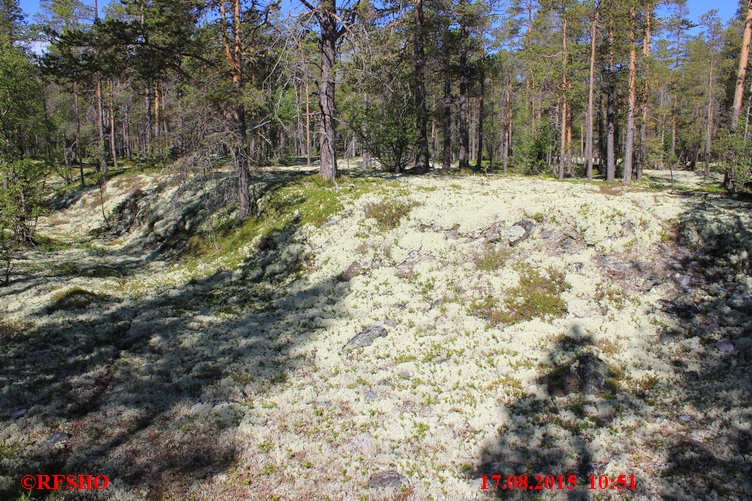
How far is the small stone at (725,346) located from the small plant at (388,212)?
9260 millimetres

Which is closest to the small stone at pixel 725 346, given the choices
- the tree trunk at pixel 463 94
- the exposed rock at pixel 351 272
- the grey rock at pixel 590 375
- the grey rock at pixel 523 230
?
the grey rock at pixel 590 375

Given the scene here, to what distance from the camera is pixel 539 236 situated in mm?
12109

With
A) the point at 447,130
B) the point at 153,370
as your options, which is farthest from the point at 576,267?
the point at 447,130

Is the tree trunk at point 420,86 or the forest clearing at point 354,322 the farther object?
the tree trunk at point 420,86

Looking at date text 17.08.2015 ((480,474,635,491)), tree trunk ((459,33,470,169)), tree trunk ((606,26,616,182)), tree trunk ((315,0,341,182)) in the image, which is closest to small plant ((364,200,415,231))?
tree trunk ((315,0,341,182))

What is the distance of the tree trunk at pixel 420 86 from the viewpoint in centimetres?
2277

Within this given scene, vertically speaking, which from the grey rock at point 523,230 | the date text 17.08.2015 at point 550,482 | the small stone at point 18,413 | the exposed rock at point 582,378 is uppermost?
the grey rock at point 523,230

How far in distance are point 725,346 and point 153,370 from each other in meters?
11.6

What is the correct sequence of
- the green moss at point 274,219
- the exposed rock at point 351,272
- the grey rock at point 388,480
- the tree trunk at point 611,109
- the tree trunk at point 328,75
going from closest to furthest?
the grey rock at point 388,480 → the exposed rock at point 351,272 → the green moss at point 274,219 → the tree trunk at point 328,75 → the tree trunk at point 611,109

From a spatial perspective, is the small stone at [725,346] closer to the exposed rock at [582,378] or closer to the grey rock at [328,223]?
the exposed rock at [582,378]

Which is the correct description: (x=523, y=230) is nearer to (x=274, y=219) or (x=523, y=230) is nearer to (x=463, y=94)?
(x=274, y=219)

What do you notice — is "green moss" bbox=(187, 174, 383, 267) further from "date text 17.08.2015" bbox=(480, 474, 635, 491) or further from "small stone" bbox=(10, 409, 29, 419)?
"date text 17.08.2015" bbox=(480, 474, 635, 491)

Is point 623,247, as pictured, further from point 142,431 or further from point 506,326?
point 142,431

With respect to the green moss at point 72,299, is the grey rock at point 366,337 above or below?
below
